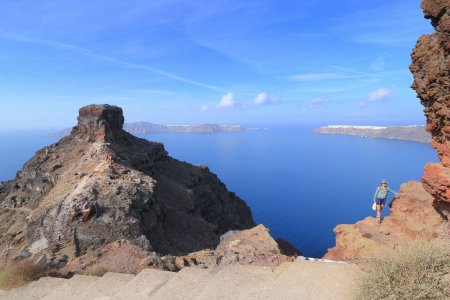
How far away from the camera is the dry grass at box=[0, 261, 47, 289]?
10.7m

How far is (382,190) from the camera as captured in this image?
17938 mm

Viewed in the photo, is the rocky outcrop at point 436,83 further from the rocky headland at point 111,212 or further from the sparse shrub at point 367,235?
the sparse shrub at point 367,235

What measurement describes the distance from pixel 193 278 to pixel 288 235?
82.8 meters

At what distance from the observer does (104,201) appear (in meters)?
23.7

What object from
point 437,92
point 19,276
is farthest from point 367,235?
point 19,276

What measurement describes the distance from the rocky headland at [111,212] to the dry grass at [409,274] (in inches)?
191

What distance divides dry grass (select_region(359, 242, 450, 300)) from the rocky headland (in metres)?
4.84

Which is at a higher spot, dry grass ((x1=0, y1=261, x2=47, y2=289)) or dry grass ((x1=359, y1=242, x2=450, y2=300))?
dry grass ((x1=359, y1=242, x2=450, y2=300))

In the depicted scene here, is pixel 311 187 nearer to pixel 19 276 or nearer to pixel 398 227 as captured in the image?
pixel 398 227

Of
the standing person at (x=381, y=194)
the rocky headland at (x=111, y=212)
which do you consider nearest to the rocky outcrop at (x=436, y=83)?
the standing person at (x=381, y=194)

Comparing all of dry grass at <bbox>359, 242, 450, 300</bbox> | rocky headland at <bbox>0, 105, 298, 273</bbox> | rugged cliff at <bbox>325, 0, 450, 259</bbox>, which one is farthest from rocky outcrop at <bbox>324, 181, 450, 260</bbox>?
dry grass at <bbox>359, 242, 450, 300</bbox>

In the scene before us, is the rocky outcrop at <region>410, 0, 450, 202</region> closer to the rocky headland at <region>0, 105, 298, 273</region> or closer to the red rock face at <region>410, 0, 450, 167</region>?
the red rock face at <region>410, 0, 450, 167</region>

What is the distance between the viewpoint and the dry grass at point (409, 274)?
657 cm

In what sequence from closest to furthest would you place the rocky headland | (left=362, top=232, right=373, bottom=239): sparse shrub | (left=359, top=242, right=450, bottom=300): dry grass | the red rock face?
(left=359, top=242, right=450, bottom=300): dry grass → the red rock face → the rocky headland → (left=362, top=232, right=373, bottom=239): sparse shrub
